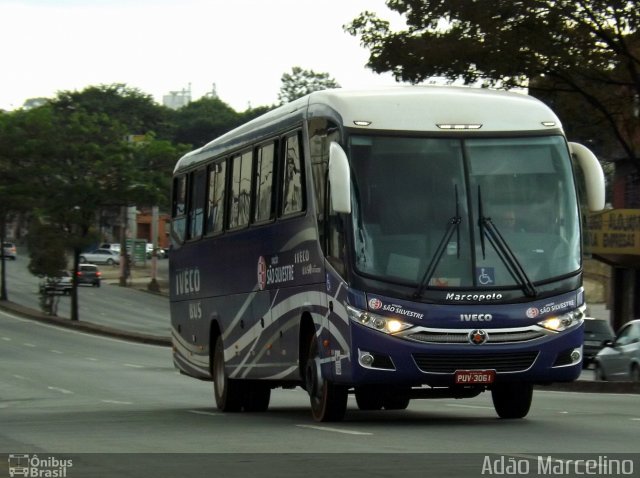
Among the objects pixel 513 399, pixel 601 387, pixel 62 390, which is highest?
pixel 513 399

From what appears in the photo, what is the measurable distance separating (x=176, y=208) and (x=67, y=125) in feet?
141

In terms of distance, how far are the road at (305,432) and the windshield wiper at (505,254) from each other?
53.1 inches

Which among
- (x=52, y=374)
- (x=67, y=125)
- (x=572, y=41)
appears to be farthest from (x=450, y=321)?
(x=67, y=125)

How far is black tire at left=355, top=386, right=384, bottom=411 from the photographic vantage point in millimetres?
Answer: 15536

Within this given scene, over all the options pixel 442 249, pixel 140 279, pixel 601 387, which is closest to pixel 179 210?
pixel 601 387

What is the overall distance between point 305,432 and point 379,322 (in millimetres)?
1225

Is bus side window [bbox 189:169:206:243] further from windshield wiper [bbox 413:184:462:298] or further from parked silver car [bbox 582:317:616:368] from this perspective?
parked silver car [bbox 582:317:616:368]

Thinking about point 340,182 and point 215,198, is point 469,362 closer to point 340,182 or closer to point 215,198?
point 340,182

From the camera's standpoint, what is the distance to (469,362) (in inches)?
542

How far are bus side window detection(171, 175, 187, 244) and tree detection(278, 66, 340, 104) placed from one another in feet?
381

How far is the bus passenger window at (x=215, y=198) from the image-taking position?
19378mm

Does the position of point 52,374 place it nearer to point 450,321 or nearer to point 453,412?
point 453,412

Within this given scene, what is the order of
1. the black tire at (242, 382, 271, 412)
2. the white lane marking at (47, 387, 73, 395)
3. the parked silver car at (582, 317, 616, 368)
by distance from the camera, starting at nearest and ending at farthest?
the black tire at (242, 382, 271, 412)
the white lane marking at (47, 387, 73, 395)
the parked silver car at (582, 317, 616, 368)

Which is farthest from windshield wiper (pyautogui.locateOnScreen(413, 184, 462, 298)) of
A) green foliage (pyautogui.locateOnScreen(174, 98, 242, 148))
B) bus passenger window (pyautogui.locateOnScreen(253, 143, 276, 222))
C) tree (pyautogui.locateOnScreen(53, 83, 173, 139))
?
green foliage (pyautogui.locateOnScreen(174, 98, 242, 148))
